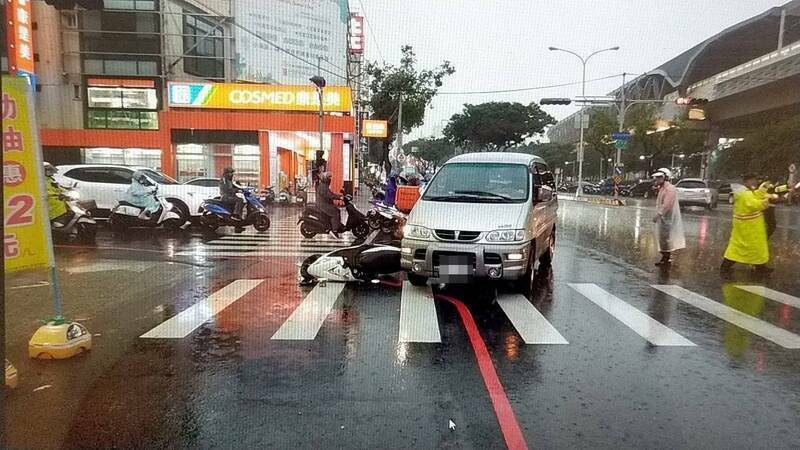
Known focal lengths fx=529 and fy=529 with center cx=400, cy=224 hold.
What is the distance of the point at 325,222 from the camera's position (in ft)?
40.3

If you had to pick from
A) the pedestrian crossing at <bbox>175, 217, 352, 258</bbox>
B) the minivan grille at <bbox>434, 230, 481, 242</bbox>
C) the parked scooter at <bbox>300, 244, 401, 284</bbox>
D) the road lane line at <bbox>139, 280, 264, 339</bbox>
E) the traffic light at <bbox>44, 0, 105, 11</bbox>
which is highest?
the traffic light at <bbox>44, 0, 105, 11</bbox>

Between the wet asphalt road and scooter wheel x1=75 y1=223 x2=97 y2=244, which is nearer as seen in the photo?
the wet asphalt road

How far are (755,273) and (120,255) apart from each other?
11422 millimetres

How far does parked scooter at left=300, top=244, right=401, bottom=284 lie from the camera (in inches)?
305

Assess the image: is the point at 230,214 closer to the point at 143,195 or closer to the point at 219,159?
the point at 143,195

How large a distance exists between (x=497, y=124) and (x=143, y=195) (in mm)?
43892

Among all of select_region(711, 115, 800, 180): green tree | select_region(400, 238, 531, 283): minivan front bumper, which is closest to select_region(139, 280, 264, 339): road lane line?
select_region(400, 238, 531, 283): minivan front bumper

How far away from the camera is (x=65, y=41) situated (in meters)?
23.4

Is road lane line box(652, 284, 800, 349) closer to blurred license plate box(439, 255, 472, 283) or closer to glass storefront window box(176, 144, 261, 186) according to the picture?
blurred license plate box(439, 255, 472, 283)

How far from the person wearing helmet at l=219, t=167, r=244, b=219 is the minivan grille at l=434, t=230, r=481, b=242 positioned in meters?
8.29

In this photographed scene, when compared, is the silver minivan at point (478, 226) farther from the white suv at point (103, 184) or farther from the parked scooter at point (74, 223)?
the white suv at point (103, 184)

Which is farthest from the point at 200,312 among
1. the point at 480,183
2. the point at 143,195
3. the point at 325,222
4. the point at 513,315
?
the point at 143,195

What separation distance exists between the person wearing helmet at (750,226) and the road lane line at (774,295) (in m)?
1.08

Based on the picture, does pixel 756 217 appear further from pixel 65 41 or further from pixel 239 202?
pixel 65 41
